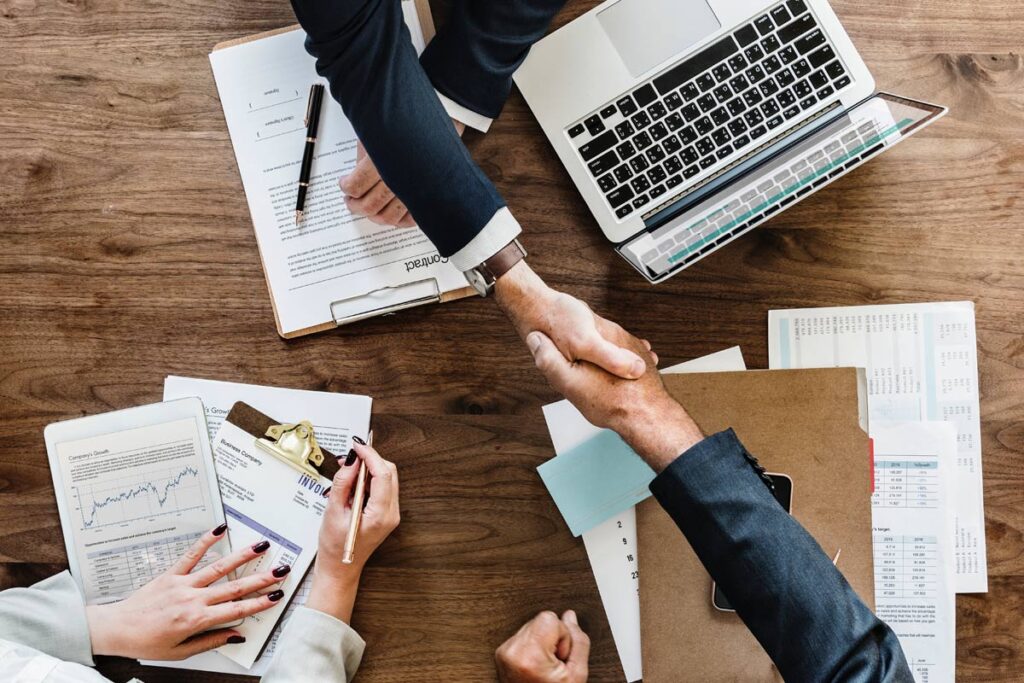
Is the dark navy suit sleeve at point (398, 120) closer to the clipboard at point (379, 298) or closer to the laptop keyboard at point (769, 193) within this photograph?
the clipboard at point (379, 298)

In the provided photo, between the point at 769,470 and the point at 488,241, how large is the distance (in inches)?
19.9

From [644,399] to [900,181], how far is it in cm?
51

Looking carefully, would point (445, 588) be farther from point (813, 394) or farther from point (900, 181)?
point (900, 181)

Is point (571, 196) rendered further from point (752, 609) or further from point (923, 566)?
point (923, 566)

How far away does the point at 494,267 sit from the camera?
3.34ft

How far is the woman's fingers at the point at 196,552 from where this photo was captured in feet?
3.83

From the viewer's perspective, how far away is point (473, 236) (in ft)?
3.22

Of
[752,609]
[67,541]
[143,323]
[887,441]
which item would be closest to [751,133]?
[887,441]

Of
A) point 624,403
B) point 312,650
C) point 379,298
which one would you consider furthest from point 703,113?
point 312,650

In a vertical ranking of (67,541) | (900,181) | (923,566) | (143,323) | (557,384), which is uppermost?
(143,323)

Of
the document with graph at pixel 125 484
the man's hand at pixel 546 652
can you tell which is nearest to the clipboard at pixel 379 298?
the document with graph at pixel 125 484

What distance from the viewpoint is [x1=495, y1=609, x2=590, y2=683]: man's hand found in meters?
1.12

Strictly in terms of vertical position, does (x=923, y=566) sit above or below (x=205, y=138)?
below

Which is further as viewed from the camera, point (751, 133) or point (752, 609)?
point (751, 133)
